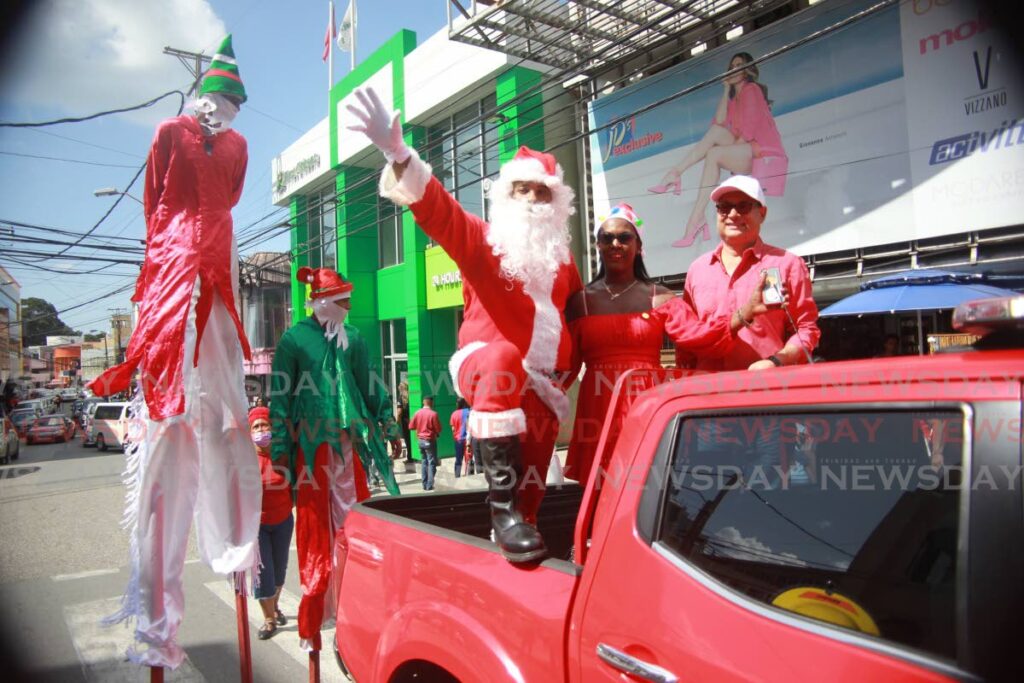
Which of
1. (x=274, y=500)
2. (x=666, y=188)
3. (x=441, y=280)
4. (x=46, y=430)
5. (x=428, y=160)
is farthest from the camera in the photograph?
(x=46, y=430)

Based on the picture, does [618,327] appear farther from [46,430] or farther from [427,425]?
[46,430]

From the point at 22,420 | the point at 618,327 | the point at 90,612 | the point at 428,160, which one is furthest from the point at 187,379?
the point at 22,420

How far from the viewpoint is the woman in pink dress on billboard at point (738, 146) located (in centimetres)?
835

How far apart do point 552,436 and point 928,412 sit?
1.59 m

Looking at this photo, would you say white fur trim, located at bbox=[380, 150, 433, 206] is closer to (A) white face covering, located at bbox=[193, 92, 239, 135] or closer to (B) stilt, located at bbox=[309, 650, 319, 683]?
(A) white face covering, located at bbox=[193, 92, 239, 135]

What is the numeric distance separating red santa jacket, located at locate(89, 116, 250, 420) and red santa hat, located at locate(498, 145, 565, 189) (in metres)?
1.29

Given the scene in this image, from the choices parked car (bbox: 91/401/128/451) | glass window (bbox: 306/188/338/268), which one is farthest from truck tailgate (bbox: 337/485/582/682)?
parked car (bbox: 91/401/128/451)

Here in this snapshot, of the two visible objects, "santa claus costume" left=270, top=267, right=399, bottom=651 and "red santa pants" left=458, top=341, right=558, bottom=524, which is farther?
"santa claus costume" left=270, top=267, right=399, bottom=651

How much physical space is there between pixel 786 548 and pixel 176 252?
2655mm

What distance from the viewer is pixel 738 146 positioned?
877cm

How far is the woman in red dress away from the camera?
2.65 m

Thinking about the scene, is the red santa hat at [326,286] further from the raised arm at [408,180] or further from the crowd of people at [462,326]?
the raised arm at [408,180]

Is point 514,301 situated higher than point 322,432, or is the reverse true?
point 514,301

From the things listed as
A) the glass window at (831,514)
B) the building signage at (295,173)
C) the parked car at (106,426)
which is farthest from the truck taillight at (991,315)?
the parked car at (106,426)
